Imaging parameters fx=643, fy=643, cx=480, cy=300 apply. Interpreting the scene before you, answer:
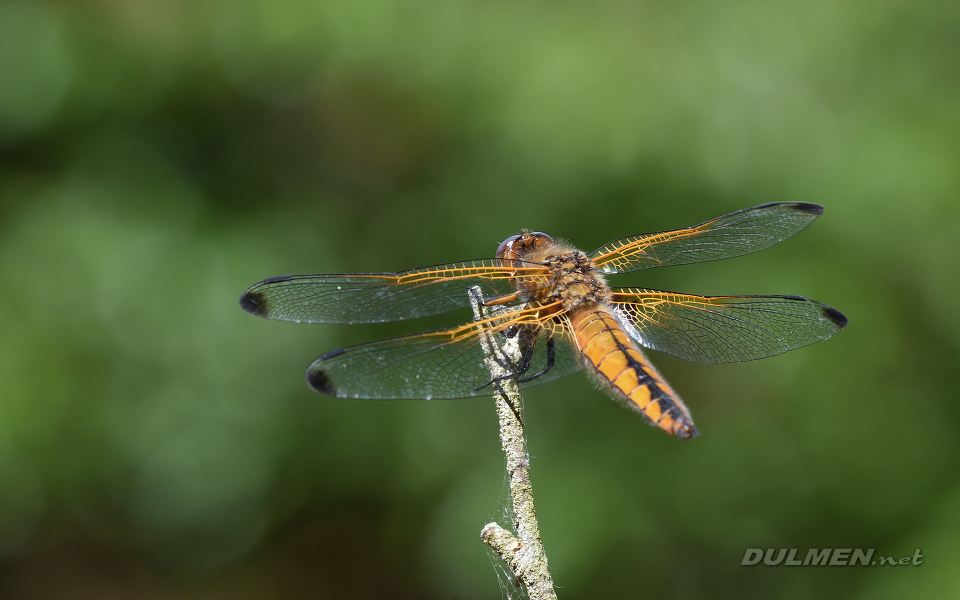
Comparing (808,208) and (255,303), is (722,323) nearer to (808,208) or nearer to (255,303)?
(808,208)

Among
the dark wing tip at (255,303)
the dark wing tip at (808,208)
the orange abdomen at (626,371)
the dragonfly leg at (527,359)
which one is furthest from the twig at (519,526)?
the dark wing tip at (808,208)

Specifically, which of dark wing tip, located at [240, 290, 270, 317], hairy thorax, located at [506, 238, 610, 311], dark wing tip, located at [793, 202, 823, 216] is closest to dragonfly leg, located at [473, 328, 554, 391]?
hairy thorax, located at [506, 238, 610, 311]

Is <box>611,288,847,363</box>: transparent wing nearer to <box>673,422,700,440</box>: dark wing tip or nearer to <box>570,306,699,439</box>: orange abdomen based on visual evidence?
<box>570,306,699,439</box>: orange abdomen

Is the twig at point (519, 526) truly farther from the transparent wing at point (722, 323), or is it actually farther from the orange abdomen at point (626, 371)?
the transparent wing at point (722, 323)

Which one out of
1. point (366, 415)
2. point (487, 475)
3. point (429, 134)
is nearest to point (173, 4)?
point (429, 134)

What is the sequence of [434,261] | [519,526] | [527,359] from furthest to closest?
1. [434,261]
2. [527,359]
3. [519,526]

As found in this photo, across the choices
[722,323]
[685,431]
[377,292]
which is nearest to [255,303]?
[377,292]

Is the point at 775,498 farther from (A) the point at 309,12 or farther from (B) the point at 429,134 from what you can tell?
(A) the point at 309,12
